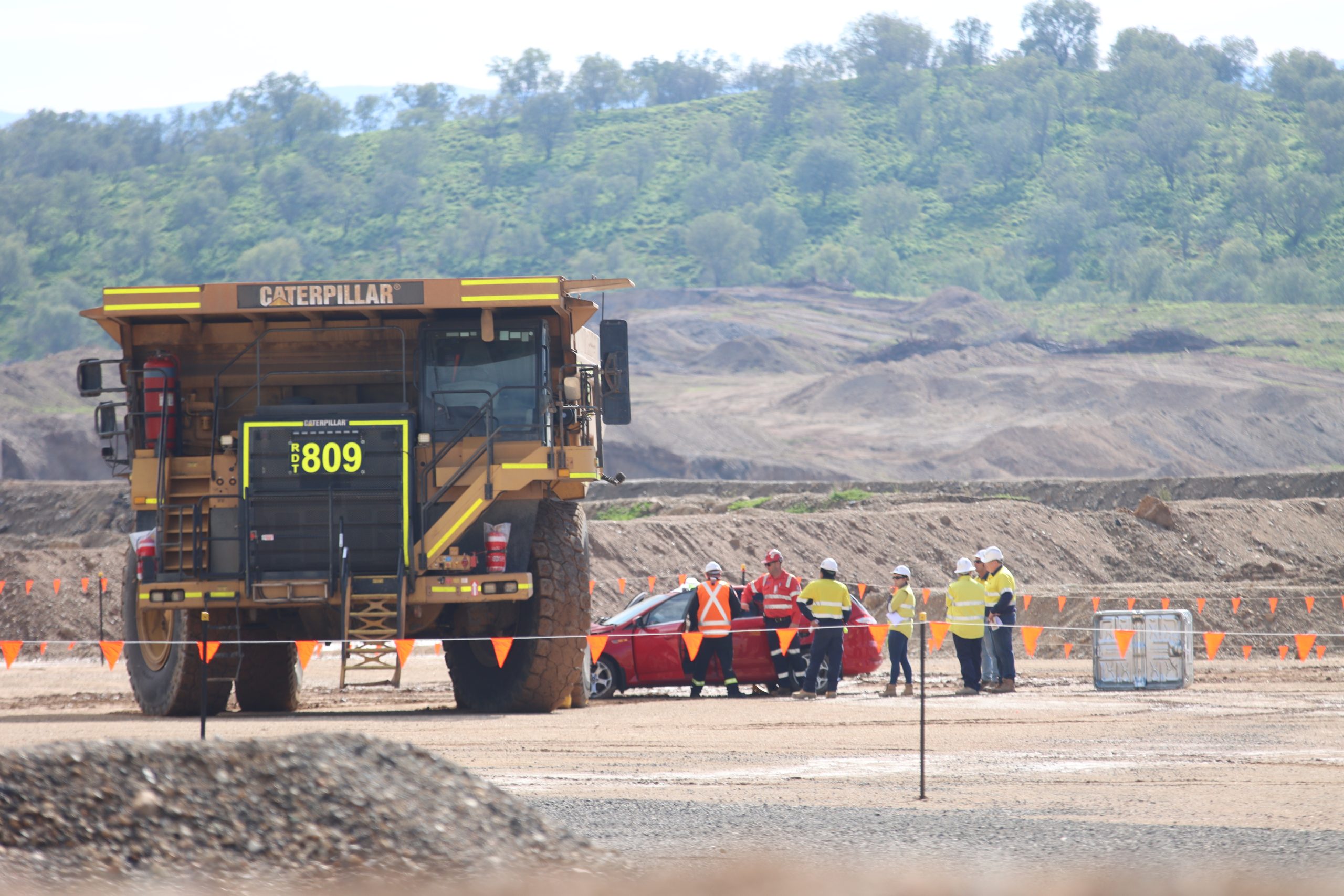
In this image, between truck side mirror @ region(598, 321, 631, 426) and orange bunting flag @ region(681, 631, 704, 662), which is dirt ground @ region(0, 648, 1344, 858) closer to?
orange bunting flag @ region(681, 631, 704, 662)

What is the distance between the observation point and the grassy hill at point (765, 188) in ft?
346

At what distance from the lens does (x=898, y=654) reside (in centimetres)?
1794

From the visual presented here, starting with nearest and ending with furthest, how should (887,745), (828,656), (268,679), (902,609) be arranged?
(887,745) → (268,679) → (828,656) → (902,609)

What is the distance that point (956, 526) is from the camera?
35.2m

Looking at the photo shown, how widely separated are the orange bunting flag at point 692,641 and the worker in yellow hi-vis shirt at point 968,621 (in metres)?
2.98

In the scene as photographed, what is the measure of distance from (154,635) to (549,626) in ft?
13.1

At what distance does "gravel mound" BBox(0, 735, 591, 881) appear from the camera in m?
5.42

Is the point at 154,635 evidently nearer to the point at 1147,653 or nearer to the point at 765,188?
the point at 1147,653

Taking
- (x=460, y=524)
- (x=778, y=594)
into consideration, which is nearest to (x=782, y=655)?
(x=778, y=594)

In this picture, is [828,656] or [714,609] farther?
[828,656]

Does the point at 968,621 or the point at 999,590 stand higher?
the point at 999,590

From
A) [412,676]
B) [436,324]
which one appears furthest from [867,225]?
[436,324]

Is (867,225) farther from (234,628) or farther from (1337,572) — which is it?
(234,628)

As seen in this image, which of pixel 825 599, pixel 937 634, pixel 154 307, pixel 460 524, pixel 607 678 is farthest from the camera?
pixel 937 634
